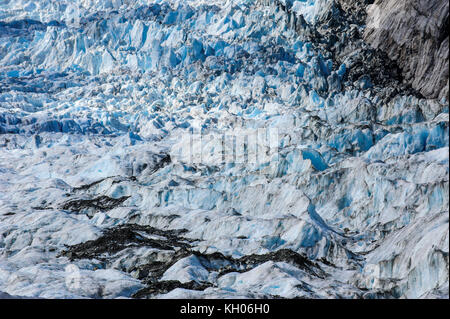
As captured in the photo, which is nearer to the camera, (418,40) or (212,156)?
(212,156)

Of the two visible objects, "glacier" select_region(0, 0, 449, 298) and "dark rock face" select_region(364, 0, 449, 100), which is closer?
"glacier" select_region(0, 0, 449, 298)

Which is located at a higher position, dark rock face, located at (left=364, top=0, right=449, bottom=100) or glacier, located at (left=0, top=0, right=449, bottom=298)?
dark rock face, located at (left=364, top=0, right=449, bottom=100)

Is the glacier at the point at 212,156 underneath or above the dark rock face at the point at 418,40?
underneath

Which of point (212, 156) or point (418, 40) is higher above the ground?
point (418, 40)
